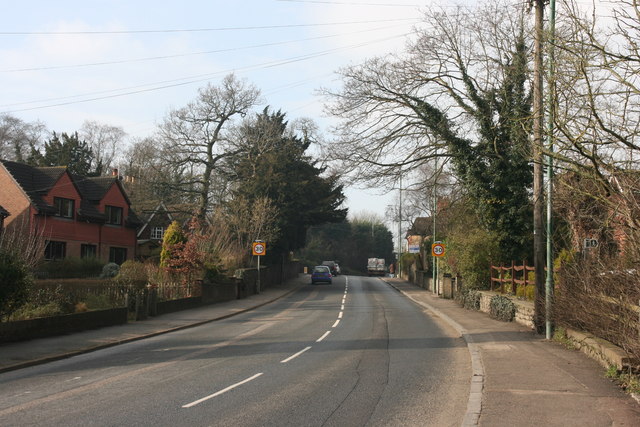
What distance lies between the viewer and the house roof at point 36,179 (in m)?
39.4

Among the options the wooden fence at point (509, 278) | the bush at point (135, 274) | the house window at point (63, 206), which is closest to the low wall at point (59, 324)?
the bush at point (135, 274)

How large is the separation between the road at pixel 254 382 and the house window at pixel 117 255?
29.6 metres

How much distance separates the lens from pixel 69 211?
4238 centimetres

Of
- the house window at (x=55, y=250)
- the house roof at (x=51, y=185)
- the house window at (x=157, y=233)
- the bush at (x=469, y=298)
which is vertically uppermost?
the house roof at (x=51, y=185)

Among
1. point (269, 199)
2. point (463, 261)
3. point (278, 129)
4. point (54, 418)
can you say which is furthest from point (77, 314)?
point (278, 129)

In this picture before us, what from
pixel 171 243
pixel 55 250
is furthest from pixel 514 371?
pixel 55 250

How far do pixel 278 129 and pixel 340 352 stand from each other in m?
40.9

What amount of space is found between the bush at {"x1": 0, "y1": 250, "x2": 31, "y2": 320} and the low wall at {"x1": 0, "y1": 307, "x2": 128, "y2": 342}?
43cm

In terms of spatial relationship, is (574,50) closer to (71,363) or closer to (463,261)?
(71,363)

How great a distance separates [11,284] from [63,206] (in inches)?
1130

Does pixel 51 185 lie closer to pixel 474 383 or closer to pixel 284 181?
pixel 284 181

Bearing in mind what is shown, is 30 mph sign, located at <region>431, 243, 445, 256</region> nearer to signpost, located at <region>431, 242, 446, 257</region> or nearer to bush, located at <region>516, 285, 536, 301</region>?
signpost, located at <region>431, 242, 446, 257</region>

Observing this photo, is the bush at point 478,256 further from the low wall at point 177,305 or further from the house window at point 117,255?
the house window at point 117,255

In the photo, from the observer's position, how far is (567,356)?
13.1 metres
